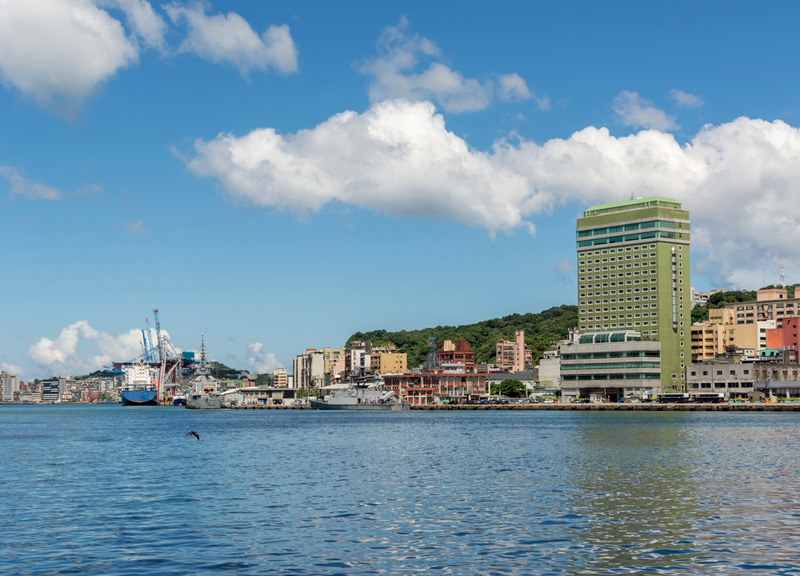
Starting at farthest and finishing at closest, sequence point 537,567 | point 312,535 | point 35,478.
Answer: point 35,478
point 312,535
point 537,567

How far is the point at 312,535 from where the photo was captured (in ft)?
109

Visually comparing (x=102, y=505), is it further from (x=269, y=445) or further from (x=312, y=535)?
(x=269, y=445)

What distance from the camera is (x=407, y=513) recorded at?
38.6 meters

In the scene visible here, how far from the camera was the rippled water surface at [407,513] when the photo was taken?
28125 mm

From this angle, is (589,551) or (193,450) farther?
(193,450)

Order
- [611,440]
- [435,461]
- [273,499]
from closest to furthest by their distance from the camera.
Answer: [273,499]
[435,461]
[611,440]

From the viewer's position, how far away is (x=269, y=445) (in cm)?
9056

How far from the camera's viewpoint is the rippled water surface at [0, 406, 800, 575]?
28.1 m

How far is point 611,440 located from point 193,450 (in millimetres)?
44206

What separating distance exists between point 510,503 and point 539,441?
5120cm

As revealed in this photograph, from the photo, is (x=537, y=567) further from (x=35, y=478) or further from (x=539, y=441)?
(x=539, y=441)

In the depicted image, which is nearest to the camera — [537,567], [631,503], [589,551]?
[537,567]

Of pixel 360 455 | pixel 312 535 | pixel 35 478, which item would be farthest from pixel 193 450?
pixel 312 535

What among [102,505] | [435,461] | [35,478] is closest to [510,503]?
[102,505]
